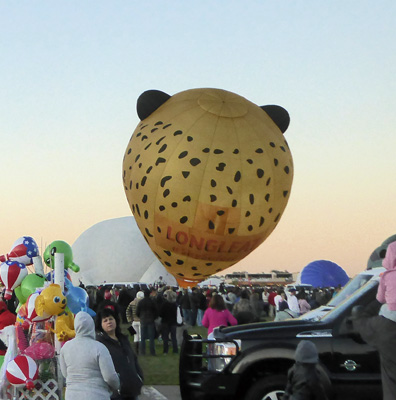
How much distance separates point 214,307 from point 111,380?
694 centimetres

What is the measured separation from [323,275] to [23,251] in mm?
36930

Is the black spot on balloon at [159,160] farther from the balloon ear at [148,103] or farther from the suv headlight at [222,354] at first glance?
the suv headlight at [222,354]

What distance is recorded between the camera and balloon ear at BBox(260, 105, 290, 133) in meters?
19.5

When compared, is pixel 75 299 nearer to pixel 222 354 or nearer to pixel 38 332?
pixel 38 332

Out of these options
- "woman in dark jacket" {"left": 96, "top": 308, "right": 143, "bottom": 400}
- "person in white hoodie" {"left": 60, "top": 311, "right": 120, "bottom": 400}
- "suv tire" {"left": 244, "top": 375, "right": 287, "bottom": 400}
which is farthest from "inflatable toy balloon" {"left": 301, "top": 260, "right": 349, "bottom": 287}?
"person in white hoodie" {"left": 60, "top": 311, "right": 120, "bottom": 400}

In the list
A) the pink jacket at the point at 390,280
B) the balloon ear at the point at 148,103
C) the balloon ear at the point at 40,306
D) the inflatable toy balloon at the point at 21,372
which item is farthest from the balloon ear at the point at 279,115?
the pink jacket at the point at 390,280

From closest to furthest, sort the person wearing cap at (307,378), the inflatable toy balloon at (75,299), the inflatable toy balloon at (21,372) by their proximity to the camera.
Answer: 1. the person wearing cap at (307,378)
2. the inflatable toy balloon at (21,372)
3. the inflatable toy balloon at (75,299)

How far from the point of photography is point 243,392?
7.71 meters

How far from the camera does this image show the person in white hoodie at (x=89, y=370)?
606cm

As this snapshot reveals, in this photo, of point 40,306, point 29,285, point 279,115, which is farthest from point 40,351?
point 279,115

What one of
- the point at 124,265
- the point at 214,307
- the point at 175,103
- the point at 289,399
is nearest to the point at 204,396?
the point at 289,399

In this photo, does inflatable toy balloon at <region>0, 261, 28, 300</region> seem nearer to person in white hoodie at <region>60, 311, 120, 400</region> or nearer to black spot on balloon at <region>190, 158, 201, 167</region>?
person in white hoodie at <region>60, 311, 120, 400</region>

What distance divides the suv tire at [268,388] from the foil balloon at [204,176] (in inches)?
377

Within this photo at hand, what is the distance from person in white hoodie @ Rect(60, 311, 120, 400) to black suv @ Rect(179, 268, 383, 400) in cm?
188
